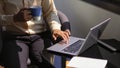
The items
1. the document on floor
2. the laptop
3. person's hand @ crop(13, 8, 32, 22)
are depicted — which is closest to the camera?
the document on floor

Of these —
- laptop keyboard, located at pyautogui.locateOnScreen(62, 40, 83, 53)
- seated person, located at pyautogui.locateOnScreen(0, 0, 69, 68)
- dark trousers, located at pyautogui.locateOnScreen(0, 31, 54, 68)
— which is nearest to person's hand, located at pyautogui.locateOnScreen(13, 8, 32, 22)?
seated person, located at pyautogui.locateOnScreen(0, 0, 69, 68)

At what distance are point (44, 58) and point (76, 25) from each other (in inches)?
41.4

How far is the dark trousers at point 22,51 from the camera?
174 cm

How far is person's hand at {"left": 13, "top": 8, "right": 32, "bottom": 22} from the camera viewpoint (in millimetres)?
1715

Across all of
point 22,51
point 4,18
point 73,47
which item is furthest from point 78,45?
point 4,18

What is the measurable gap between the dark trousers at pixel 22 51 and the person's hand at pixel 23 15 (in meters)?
0.17

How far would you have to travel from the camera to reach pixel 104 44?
1.84 m

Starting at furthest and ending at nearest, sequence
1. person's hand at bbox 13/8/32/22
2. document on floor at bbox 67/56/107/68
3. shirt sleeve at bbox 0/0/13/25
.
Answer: shirt sleeve at bbox 0/0/13/25 → person's hand at bbox 13/8/32/22 → document on floor at bbox 67/56/107/68

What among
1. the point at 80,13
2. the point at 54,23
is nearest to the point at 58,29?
the point at 54,23

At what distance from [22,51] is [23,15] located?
0.24 meters

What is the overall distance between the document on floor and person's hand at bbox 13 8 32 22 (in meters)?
0.40

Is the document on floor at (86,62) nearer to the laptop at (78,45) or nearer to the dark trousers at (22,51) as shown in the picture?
the laptop at (78,45)

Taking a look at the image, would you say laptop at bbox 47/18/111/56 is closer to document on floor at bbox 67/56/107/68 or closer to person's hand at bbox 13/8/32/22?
document on floor at bbox 67/56/107/68

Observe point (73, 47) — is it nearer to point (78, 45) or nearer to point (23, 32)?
point (78, 45)
